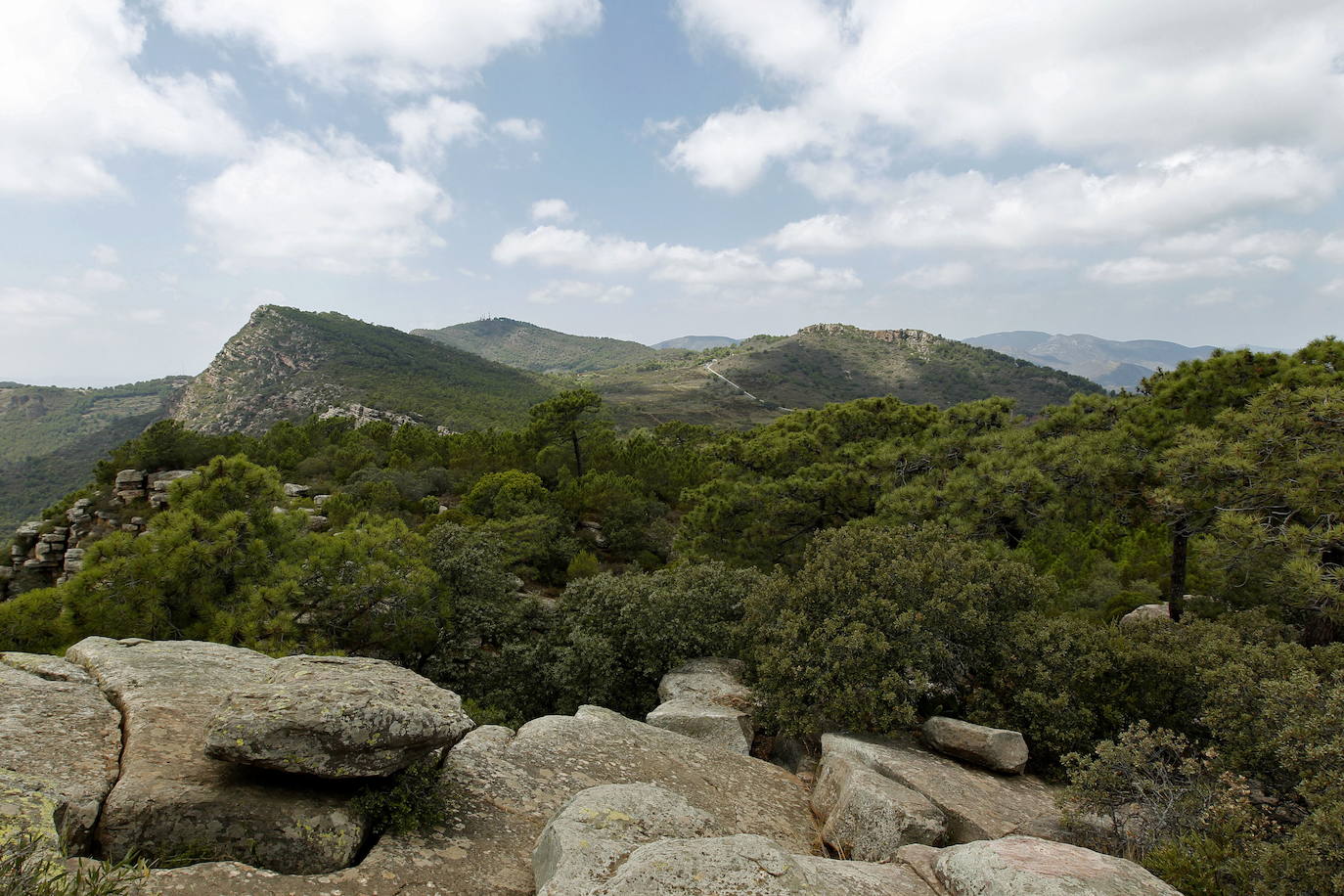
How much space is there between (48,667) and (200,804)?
13.4ft

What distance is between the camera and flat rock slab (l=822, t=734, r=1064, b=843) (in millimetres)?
8180

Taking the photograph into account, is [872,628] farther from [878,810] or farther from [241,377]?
→ [241,377]

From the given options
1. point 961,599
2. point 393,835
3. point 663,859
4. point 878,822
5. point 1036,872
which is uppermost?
point 961,599

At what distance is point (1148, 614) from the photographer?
12.5 metres

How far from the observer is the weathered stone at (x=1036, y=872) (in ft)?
18.5

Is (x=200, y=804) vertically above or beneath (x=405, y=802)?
above

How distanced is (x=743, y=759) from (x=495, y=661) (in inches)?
277

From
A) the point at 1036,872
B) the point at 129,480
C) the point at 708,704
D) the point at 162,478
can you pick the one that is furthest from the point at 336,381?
the point at 1036,872

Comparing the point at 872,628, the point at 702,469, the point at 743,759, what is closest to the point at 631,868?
the point at 743,759

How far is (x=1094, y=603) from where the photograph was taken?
19.7 metres

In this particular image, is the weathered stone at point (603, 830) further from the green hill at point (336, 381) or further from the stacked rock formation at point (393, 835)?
the green hill at point (336, 381)

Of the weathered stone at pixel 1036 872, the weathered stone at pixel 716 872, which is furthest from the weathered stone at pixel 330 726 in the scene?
the weathered stone at pixel 1036 872

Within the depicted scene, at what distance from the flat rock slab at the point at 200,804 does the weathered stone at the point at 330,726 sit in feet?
1.28

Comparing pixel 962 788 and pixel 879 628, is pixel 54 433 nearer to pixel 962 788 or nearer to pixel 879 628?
pixel 879 628
